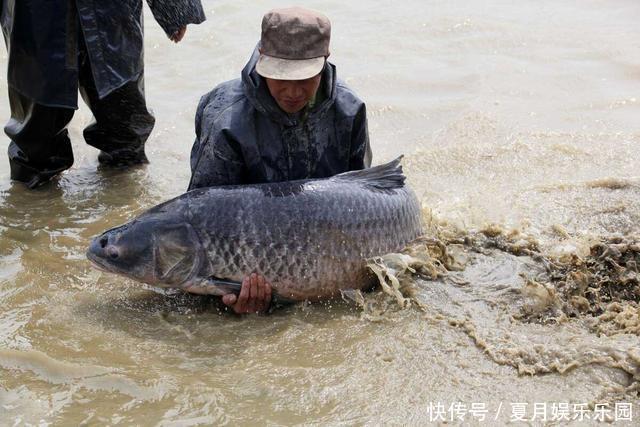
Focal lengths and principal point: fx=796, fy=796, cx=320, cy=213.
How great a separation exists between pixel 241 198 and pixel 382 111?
3.13 meters

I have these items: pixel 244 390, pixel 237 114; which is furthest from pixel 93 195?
pixel 244 390

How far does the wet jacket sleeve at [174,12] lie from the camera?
5.24 m

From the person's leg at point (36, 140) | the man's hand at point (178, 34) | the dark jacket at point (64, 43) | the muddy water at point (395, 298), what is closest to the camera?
the muddy water at point (395, 298)

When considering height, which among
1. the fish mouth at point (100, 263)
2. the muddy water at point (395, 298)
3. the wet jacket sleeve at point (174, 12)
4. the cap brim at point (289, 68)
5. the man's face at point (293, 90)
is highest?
the wet jacket sleeve at point (174, 12)

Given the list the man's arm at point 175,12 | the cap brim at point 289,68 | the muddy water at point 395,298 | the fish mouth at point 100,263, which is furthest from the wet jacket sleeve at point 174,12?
the fish mouth at point 100,263

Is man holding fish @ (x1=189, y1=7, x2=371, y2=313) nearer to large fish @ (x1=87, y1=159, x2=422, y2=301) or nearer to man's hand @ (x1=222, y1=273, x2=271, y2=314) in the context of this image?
man's hand @ (x1=222, y1=273, x2=271, y2=314)

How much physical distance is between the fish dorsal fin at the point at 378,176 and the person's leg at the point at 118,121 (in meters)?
1.99

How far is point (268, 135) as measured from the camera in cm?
421

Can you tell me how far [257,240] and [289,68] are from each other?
2.75ft

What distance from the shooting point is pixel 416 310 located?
398 cm

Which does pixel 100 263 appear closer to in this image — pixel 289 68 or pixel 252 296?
pixel 252 296

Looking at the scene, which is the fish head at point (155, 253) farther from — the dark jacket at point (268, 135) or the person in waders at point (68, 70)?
the person in waders at point (68, 70)

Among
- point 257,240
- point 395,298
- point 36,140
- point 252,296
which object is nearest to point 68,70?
point 36,140

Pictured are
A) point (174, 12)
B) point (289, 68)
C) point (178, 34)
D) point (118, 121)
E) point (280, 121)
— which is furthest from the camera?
point (118, 121)
